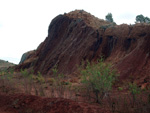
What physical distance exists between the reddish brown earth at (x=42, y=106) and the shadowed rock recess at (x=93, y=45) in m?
7.50

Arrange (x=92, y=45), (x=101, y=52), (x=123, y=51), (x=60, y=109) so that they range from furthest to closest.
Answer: (x=92, y=45) → (x=101, y=52) → (x=123, y=51) → (x=60, y=109)

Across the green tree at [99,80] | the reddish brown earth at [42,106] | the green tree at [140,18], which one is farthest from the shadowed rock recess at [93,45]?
the green tree at [140,18]

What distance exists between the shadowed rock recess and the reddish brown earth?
750cm

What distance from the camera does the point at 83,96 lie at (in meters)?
11.7

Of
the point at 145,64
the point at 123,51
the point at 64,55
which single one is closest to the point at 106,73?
the point at 145,64

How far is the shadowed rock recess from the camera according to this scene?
17.2m

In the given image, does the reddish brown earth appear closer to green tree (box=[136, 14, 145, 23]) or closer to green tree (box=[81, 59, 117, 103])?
green tree (box=[81, 59, 117, 103])

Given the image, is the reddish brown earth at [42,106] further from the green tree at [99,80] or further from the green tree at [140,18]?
the green tree at [140,18]

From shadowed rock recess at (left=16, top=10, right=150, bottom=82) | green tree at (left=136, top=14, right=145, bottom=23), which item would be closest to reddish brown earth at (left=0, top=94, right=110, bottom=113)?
shadowed rock recess at (left=16, top=10, right=150, bottom=82)

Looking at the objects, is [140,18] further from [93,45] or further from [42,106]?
[42,106]

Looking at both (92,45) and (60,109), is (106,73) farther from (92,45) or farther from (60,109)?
(92,45)

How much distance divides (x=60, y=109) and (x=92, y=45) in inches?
726

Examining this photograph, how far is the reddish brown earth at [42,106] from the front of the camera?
772 cm

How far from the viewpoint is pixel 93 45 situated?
25.7m
